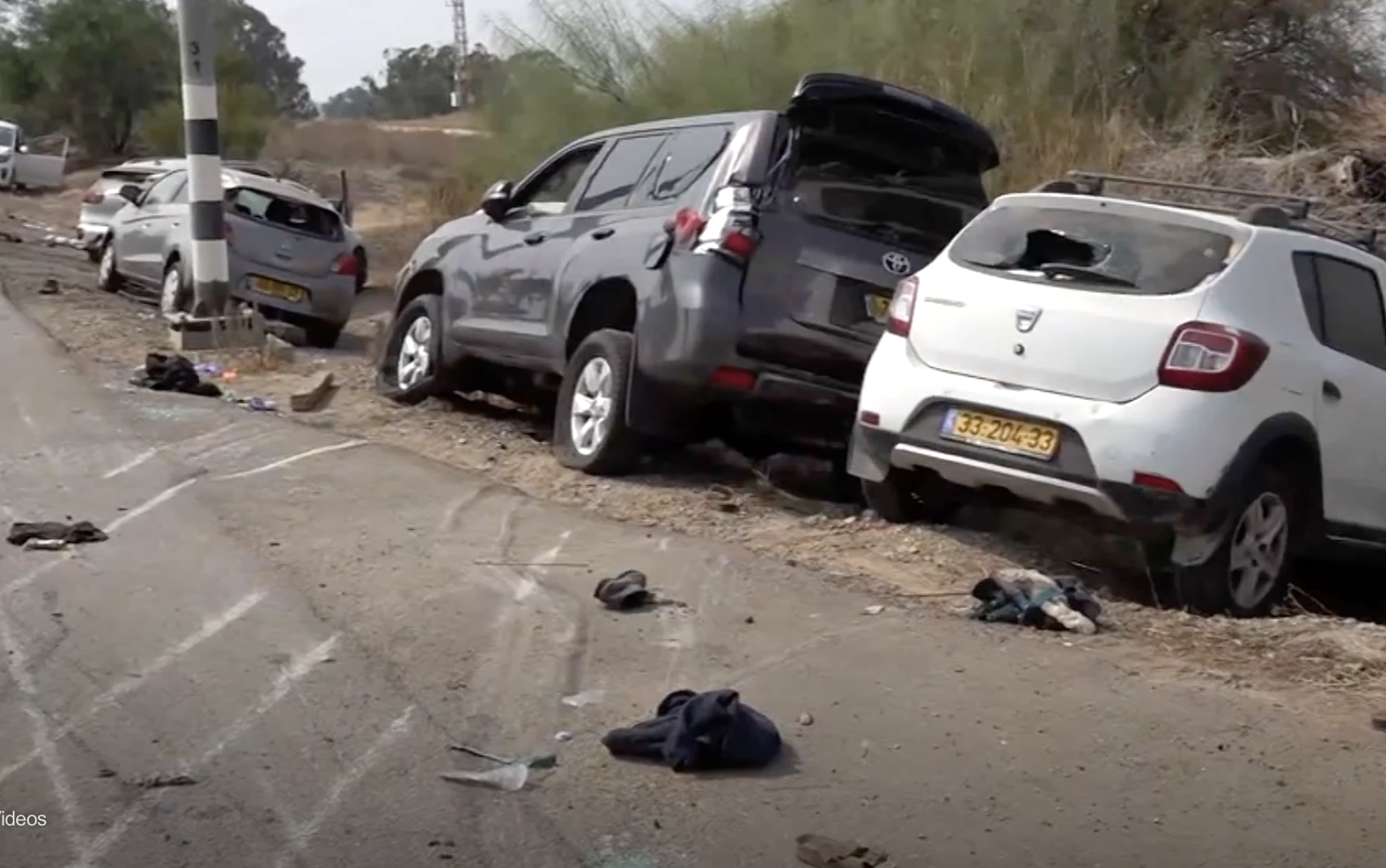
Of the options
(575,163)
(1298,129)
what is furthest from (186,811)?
(1298,129)

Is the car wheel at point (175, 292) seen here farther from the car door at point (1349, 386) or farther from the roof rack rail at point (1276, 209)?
the car door at point (1349, 386)

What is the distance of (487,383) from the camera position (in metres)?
11.6

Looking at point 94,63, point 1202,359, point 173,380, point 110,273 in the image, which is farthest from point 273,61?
point 1202,359

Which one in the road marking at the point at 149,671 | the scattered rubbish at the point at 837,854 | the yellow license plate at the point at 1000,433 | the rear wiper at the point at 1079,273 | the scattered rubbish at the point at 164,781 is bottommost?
the road marking at the point at 149,671

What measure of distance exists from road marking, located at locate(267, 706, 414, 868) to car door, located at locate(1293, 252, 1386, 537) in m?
3.95

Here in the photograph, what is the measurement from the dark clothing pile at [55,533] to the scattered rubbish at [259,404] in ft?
12.6

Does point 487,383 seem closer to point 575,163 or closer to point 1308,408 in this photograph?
point 575,163

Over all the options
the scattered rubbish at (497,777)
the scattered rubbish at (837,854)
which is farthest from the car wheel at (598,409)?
the scattered rubbish at (837,854)

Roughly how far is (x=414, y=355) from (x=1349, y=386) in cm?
614

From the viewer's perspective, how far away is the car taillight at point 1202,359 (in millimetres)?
6730

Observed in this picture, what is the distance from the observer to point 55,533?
7.46 metres

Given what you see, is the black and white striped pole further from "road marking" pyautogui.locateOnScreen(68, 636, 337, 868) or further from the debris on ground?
the debris on ground

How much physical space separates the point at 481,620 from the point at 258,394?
6346 millimetres

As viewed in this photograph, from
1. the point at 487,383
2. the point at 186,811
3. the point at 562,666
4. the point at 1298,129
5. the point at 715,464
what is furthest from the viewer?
the point at 1298,129
